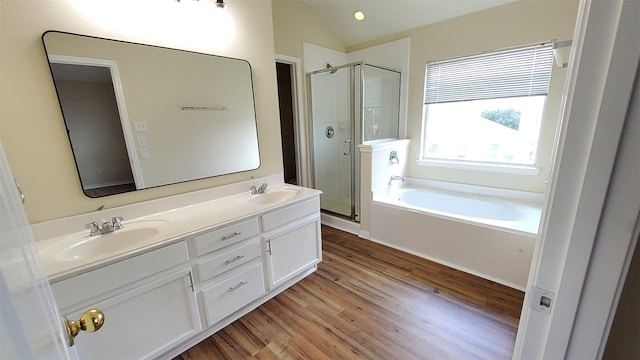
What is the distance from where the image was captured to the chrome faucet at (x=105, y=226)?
145cm

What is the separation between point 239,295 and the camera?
1736 mm

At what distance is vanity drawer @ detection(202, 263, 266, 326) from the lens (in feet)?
5.21

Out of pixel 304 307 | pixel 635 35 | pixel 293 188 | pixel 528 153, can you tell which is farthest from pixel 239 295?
pixel 528 153

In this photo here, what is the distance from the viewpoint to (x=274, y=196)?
87.4 inches

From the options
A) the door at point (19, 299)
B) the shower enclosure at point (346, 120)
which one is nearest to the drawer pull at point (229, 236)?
the door at point (19, 299)

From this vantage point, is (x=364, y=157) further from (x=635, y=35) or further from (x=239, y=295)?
(x=635, y=35)

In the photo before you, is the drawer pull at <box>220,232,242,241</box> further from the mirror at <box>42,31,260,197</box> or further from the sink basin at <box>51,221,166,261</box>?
the mirror at <box>42,31,260,197</box>

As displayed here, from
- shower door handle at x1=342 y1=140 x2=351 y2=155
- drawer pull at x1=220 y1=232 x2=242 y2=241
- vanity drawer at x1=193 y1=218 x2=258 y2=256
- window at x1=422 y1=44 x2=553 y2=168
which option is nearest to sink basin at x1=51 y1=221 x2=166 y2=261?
vanity drawer at x1=193 y1=218 x2=258 y2=256

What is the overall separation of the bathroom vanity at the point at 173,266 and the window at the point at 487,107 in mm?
1989

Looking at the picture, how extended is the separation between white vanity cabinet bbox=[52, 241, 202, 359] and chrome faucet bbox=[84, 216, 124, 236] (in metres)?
0.39

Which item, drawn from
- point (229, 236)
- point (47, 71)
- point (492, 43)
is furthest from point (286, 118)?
point (47, 71)

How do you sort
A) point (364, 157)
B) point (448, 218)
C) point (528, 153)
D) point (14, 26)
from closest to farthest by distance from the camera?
point (14, 26), point (448, 218), point (528, 153), point (364, 157)

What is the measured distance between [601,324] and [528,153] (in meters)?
2.71

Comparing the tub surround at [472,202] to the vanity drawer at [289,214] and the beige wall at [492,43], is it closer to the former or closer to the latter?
the beige wall at [492,43]
